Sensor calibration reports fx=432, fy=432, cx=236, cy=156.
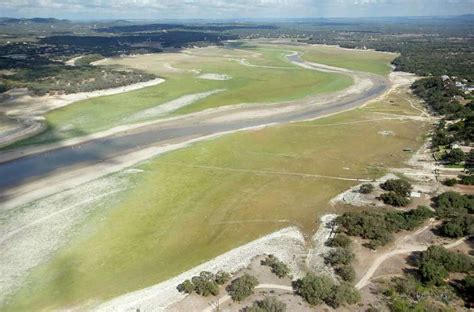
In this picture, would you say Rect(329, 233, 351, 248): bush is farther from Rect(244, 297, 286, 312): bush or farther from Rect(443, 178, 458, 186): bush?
Rect(443, 178, 458, 186): bush

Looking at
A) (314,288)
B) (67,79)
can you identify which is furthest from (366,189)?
(67,79)

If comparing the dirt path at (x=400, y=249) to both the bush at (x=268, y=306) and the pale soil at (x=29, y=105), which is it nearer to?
the bush at (x=268, y=306)

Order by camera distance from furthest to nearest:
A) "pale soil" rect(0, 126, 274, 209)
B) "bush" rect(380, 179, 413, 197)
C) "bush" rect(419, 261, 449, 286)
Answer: "pale soil" rect(0, 126, 274, 209) < "bush" rect(380, 179, 413, 197) < "bush" rect(419, 261, 449, 286)

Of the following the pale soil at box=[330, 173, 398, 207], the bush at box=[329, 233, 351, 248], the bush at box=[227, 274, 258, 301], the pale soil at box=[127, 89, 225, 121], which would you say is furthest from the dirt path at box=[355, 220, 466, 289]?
the pale soil at box=[127, 89, 225, 121]

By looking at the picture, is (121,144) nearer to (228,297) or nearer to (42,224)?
(42,224)

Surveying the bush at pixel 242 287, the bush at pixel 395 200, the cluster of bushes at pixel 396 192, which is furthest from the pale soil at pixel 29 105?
the bush at pixel 395 200

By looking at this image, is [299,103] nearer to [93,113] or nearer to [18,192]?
[93,113]
